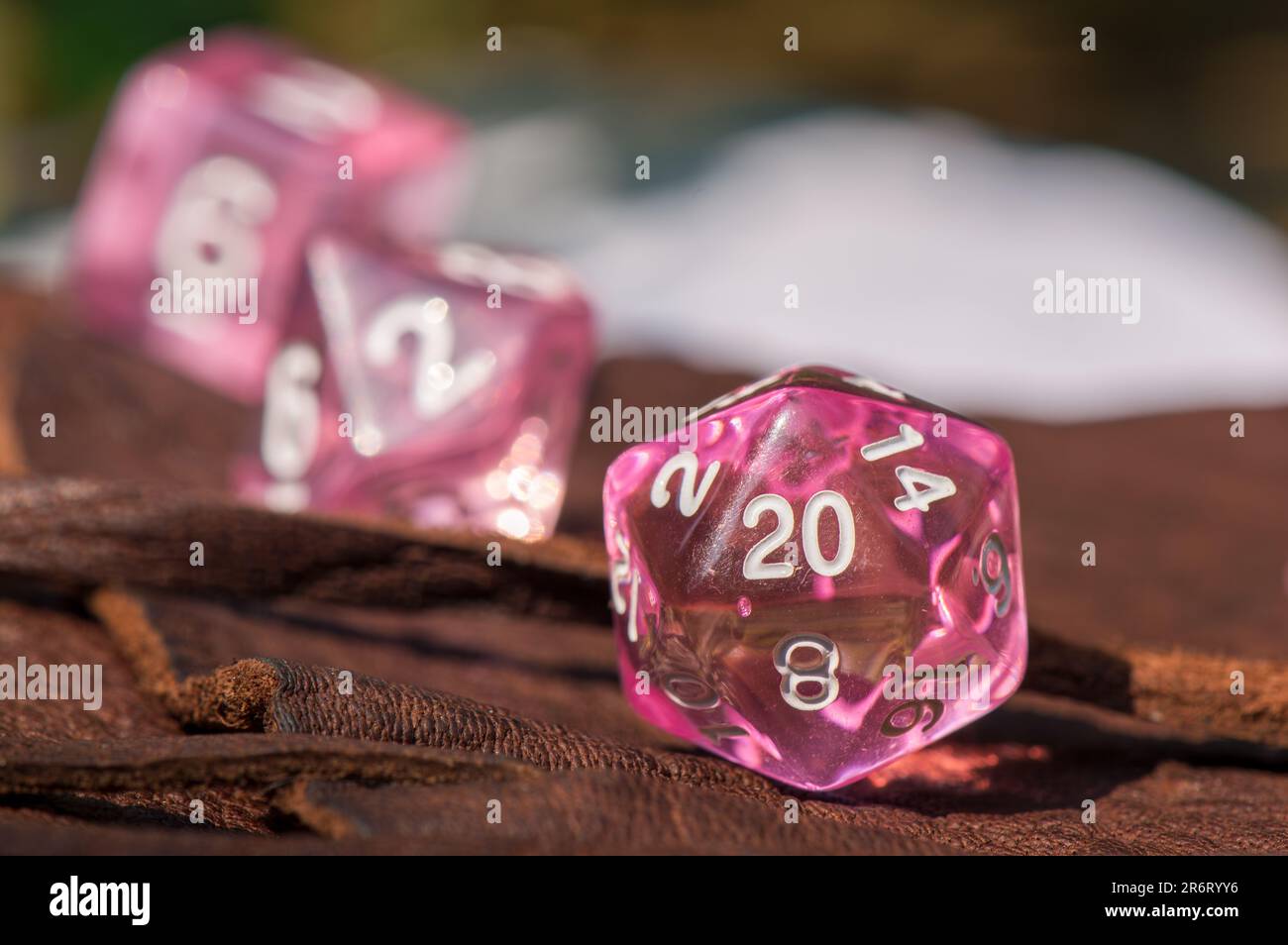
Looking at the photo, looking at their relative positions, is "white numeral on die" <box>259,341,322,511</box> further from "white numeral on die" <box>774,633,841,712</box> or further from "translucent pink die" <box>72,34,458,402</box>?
"white numeral on die" <box>774,633,841,712</box>

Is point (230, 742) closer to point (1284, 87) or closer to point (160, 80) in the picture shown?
point (160, 80)

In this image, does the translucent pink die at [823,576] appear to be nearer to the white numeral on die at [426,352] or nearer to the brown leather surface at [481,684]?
the brown leather surface at [481,684]

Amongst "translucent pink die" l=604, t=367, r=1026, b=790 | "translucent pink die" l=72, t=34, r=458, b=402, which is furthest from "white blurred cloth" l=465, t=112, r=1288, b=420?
"translucent pink die" l=604, t=367, r=1026, b=790

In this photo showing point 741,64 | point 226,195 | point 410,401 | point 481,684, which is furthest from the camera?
point 741,64

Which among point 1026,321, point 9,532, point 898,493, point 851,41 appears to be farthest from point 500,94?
point 898,493

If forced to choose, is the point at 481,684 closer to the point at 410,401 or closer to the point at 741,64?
the point at 410,401

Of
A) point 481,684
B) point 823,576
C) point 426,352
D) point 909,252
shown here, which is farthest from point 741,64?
point 823,576
